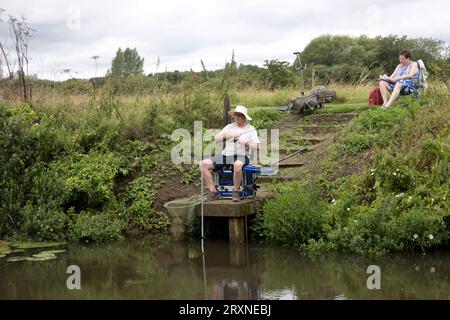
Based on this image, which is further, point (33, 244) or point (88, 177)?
point (88, 177)

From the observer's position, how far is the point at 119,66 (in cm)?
1961

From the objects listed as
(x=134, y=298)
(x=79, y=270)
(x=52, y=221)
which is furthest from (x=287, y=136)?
(x=134, y=298)

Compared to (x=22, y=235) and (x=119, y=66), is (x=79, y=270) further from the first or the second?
(x=119, y=66)

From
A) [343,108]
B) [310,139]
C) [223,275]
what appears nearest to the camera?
[223,275]

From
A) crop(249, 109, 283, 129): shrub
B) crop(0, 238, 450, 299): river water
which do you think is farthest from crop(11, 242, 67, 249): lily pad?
crop(249, 109, 283, 129): shrub

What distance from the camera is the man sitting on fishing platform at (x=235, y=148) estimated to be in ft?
35.8

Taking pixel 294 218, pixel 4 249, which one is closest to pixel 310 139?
pixel 294 218

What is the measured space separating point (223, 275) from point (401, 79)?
24.8ft

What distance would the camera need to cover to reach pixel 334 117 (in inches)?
605

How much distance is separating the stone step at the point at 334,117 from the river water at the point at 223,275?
5322 millimetres

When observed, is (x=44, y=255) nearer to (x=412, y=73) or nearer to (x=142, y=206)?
(x=142, y=206)

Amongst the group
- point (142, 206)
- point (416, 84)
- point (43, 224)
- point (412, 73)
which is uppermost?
point (412, 73)

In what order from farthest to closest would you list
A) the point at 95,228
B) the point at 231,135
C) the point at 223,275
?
the point at 95,228 → the point at 231,135 → the point at 223,275

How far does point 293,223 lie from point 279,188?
1125mm
